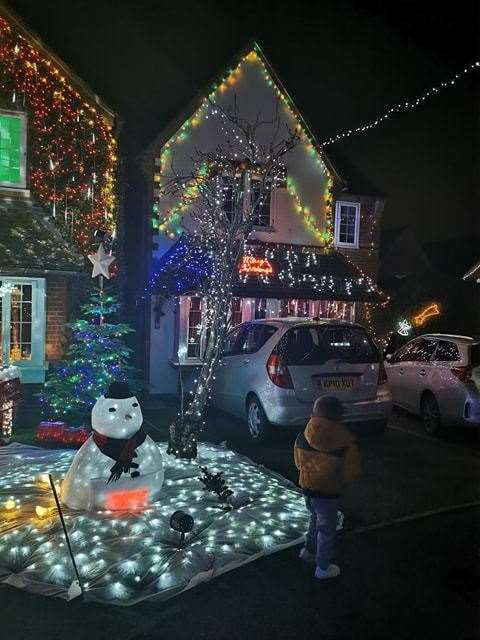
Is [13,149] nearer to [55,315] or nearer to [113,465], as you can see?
[55,315]

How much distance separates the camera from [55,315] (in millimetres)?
10922

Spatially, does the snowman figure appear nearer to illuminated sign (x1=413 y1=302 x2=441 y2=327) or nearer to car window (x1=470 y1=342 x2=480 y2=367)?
car window (x1=470 y1=342 x2=480 y2=367)

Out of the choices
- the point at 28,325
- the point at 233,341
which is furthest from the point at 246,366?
the point at 28,325

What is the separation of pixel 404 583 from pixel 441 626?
54cm

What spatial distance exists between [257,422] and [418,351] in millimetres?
3689

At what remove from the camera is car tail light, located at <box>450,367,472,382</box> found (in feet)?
27.6

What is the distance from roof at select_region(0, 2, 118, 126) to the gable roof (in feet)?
3.99

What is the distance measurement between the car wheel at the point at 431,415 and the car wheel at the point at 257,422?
3.04m

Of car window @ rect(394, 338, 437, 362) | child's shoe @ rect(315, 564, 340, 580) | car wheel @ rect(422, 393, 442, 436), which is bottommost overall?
child's shoe @ rect(315, 564, 340, 580)

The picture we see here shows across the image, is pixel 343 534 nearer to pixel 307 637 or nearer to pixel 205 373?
pixel 307 637

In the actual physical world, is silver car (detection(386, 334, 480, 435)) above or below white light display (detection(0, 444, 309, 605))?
above

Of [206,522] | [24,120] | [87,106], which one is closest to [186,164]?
[87,106]

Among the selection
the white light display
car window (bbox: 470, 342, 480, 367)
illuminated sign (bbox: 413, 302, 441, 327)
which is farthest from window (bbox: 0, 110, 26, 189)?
illuminated sign (bbox: 413, 302, 441, 327)

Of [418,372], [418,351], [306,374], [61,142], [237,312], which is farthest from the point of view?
[237,312]
